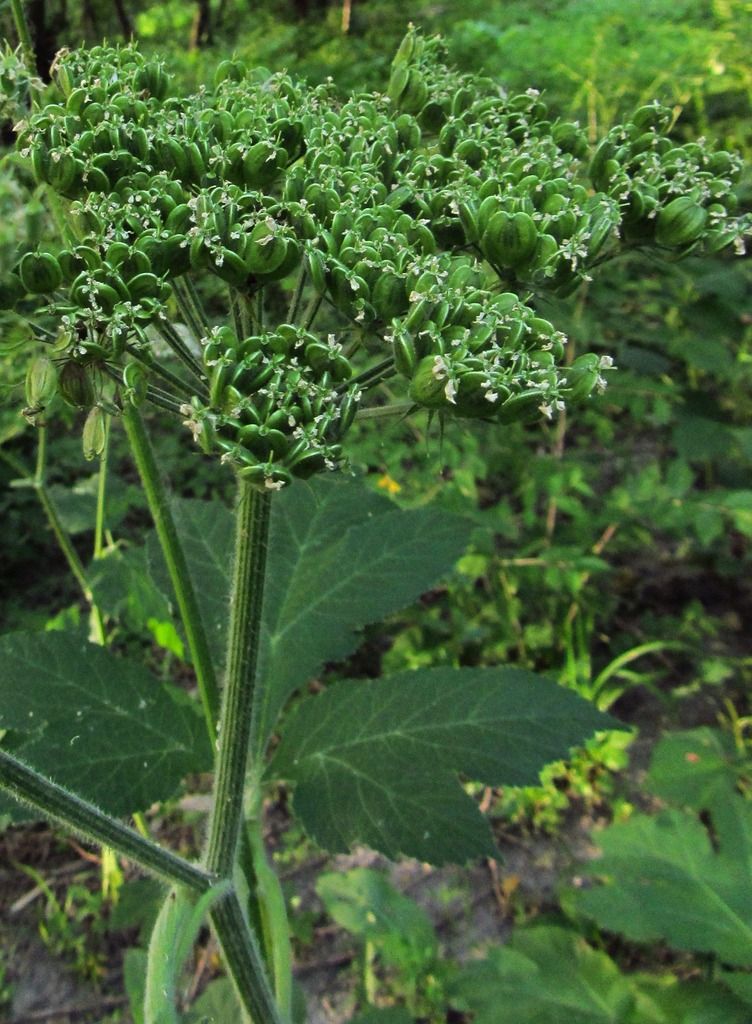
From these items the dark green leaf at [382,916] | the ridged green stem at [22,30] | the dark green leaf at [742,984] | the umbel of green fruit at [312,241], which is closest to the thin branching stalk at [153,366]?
the umbel of green fruit at [312,241]

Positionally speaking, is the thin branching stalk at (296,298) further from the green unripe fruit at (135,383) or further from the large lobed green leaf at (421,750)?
the large lobed green leaf at (421,750)

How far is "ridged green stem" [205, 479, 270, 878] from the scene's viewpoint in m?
1.27

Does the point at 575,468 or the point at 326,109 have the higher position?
the point at 326,109

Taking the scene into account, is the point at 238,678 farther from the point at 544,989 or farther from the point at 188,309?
the point at 544,989

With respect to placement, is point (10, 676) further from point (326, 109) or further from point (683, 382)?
point (683, 382)

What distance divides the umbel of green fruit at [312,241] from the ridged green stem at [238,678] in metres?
0.18

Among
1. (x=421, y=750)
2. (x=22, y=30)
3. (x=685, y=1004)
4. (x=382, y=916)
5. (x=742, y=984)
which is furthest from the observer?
(x=382, y=916)

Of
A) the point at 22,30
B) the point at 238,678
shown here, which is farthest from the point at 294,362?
the point at 22,30

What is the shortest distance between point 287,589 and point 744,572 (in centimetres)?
322

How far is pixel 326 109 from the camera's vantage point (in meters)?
1.41

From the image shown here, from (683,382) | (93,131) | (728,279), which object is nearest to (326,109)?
(93,131)

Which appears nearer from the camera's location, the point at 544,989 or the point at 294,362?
the point at 294,362

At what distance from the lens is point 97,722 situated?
1.59 meters

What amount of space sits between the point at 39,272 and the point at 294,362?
33cm
